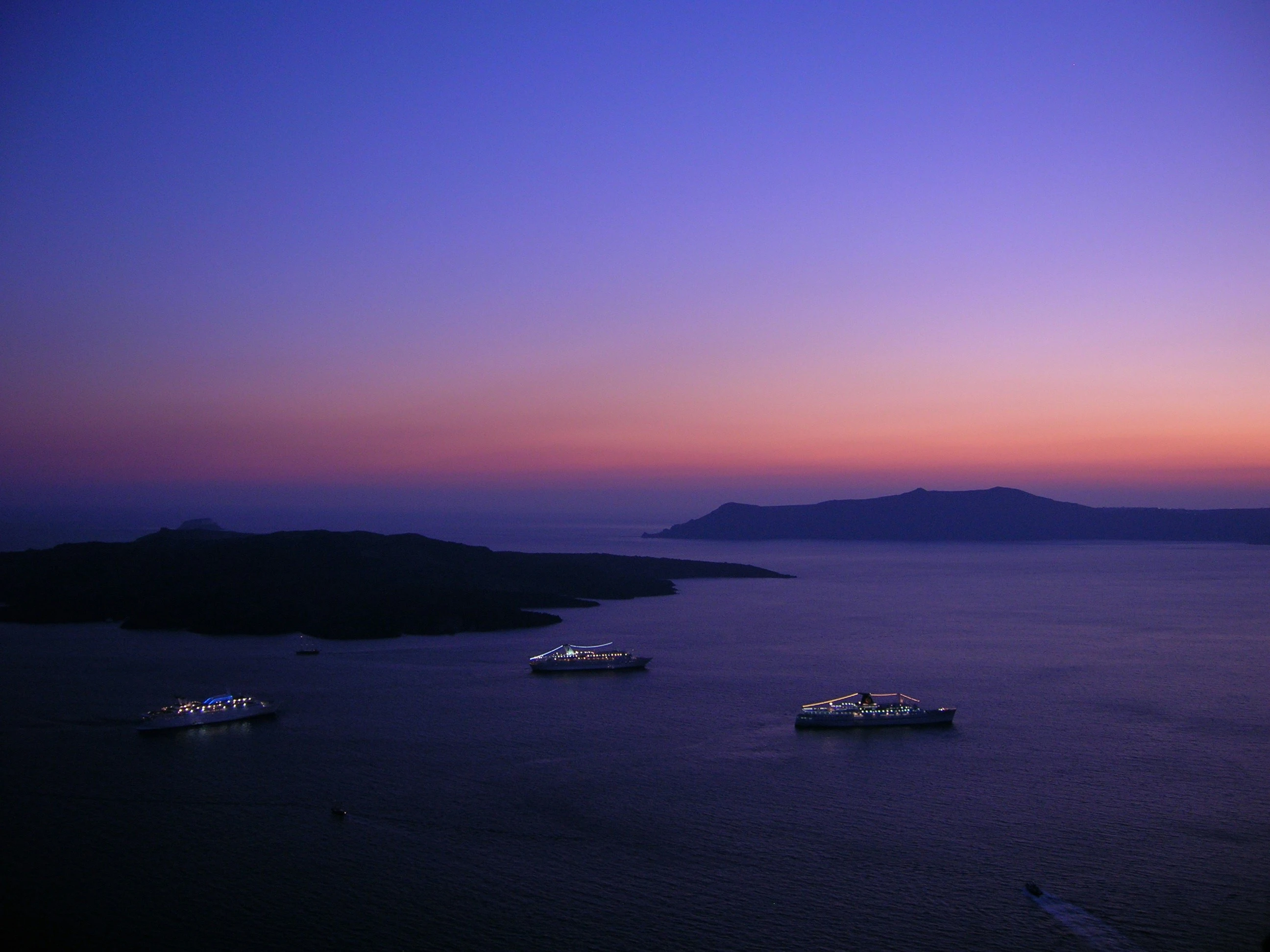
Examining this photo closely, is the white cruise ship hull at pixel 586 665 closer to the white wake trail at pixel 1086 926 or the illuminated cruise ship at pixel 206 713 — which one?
the illuminated cruise ship at pixel 206 713

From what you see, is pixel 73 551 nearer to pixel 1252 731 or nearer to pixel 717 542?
pixel 1252 731

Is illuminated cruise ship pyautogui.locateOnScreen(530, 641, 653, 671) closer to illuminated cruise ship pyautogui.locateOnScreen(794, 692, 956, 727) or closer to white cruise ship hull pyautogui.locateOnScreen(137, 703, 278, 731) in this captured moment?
illuminated cruise ship pyautogui.locateOnScreen(794, 692, 956, 727)

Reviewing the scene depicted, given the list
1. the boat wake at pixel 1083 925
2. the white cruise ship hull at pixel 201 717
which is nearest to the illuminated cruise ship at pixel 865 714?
the boat wake at pixel 1083 925

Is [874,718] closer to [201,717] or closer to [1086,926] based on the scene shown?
[1086,926]

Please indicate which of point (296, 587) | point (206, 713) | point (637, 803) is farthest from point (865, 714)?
point (296, 587)

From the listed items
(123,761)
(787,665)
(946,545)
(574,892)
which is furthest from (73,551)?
(946,545)
